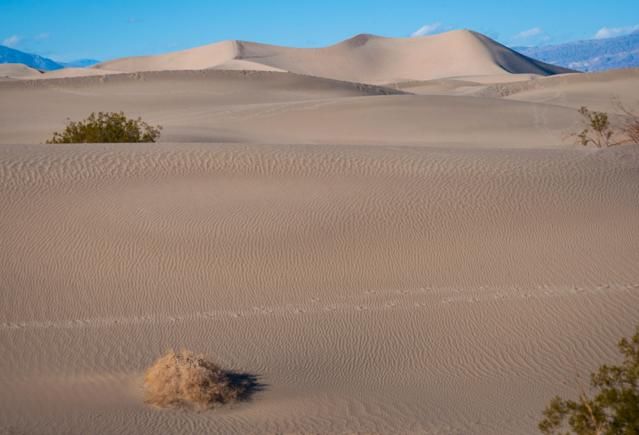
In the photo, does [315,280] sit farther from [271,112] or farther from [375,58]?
[375,58]

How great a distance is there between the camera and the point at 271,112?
3284 cm

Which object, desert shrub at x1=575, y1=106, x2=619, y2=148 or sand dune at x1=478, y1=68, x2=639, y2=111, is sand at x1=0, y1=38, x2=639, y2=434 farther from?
sand dune at x1=478, y1=68, x2=639, y2=111

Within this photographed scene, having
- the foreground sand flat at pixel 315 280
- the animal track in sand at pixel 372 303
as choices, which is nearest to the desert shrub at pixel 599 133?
the foreground sand flat at pixel 315 280

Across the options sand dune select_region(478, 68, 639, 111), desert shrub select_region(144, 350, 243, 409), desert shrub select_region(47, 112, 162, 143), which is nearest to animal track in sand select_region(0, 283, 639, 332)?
desert shrub select_region(144, 350, 243, 409)

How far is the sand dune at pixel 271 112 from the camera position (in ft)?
92.2

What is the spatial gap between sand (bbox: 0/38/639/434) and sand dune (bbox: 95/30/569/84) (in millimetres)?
92788

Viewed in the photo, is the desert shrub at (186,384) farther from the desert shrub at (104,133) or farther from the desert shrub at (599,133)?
the desert shrub at (599,133)

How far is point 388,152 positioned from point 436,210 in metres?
2.77

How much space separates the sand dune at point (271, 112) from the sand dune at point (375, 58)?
6273 centimetres

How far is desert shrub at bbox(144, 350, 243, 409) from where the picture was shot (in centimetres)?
763

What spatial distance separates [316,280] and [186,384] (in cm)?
350

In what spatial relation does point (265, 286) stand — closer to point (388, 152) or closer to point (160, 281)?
point (160, 281)

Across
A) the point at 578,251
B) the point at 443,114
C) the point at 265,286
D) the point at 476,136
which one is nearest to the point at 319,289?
the point at 265,286

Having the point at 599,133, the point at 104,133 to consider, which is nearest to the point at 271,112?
the point at 104,133
